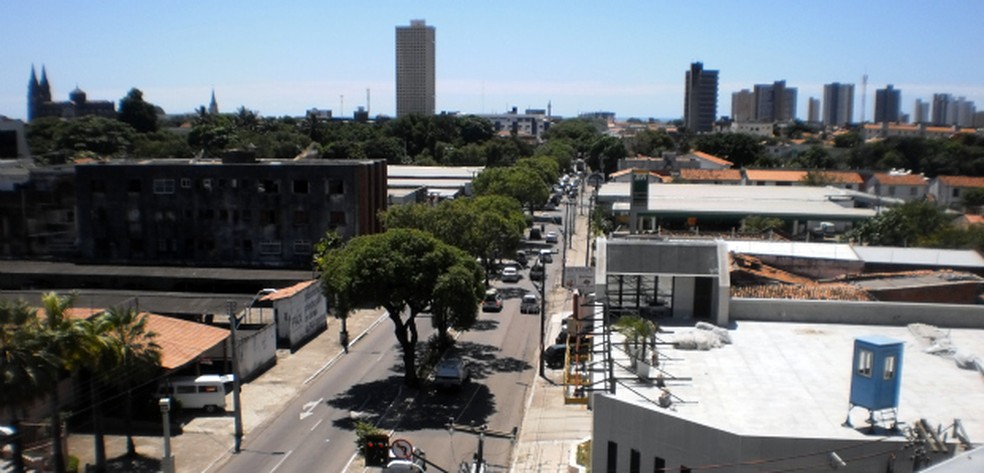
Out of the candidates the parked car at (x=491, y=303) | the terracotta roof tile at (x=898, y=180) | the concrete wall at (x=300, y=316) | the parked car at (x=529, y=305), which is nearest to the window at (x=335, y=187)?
the concrete wall at (x=300, y=316)

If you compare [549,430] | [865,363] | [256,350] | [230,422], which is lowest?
[230,422]

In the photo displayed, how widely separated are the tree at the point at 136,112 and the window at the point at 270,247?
4041 inches

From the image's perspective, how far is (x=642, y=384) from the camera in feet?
65.8

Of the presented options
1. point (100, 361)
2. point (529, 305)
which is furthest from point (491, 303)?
point (100, 361)

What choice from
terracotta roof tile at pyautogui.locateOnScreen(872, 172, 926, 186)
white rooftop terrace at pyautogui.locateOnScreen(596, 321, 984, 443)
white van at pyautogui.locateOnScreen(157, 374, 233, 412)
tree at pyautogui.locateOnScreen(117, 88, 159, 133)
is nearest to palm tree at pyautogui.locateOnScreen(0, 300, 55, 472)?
white van at pyautogui.locateOnScreen(157, 374, 233, 412)

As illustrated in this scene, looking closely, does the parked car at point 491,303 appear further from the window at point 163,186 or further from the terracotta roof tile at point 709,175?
the terracotta roof tile at point 709,175

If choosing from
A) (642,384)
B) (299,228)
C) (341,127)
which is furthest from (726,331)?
(341,127)

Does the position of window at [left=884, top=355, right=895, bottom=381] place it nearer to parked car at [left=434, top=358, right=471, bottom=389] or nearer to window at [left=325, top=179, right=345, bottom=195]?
parked car at [left=434, top=358, right=471, bottom=389]

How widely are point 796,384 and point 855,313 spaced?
7591mm

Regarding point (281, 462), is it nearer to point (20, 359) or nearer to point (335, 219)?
point (20, 359)

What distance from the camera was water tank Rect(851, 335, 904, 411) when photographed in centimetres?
1686

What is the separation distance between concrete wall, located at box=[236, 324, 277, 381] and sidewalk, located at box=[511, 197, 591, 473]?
1316 cm

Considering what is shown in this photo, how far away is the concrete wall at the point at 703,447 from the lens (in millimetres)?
15969

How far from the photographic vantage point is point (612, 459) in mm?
18609
